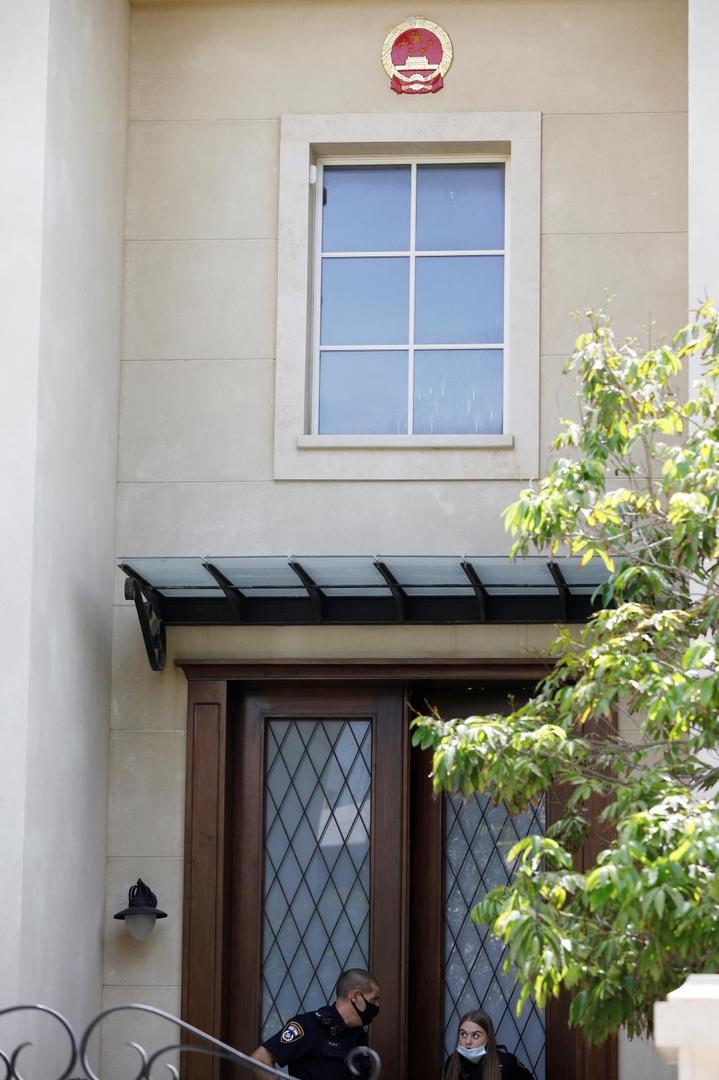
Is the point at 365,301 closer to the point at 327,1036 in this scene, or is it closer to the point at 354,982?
the point at 354,982

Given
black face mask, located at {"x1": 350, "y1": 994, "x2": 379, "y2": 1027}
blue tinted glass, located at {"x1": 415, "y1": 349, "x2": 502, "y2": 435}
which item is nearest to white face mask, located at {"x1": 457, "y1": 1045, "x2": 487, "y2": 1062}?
black face mask, located at {"x1": 350, "y1": 994, "x2": 379, "y2": 1027}

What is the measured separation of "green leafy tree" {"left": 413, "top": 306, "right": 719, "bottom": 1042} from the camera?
6.16 meters

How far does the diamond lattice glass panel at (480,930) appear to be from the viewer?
31.4 feet

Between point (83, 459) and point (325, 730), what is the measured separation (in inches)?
81.9

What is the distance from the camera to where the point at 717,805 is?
6.27 meters

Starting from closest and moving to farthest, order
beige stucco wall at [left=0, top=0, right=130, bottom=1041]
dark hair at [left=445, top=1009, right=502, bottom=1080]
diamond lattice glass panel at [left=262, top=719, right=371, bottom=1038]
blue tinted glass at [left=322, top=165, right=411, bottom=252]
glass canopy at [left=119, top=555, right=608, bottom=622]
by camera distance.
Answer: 1. beige stucco wall at [left=0, top=0, right=130, bottom=1041]
2. dark hair at [left=445, top=1009, right=502, bottom=1080]
3. glass canopy at [left=119, top=555, right=608, bottom=622]
4. diamond lattice glass panel at [left=262, top=719, right=371, bottom=1038]
5. blue tinted glass at [left=322, top=165, right=411, bottom=252]

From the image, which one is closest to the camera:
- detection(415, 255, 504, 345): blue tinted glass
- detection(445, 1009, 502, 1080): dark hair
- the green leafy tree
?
the green leafy tree

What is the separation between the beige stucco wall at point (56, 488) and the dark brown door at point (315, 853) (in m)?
0.83

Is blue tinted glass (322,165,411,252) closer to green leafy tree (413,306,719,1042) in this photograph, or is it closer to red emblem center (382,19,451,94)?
red emblem center (382,19,451,94)

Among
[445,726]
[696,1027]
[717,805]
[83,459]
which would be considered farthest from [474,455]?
[696,1027]

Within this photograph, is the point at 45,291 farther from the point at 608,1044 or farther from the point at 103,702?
the point at 608,1044

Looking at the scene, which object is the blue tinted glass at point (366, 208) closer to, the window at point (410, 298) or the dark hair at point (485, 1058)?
the window at point (410, 298)

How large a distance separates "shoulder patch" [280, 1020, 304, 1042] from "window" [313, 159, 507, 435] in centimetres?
337

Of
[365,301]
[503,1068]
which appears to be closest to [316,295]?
[365,301]
